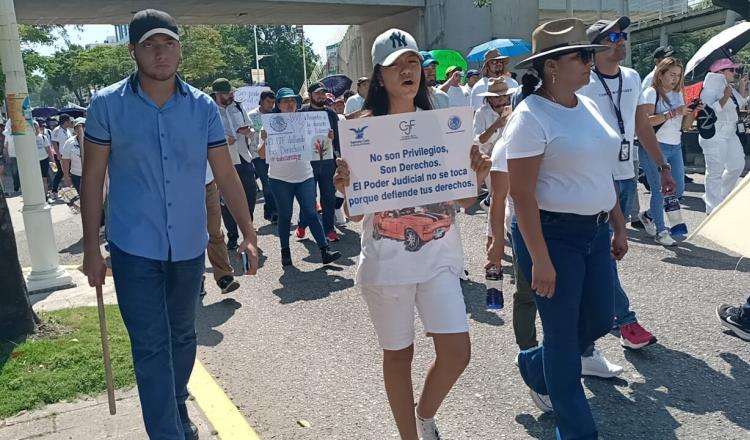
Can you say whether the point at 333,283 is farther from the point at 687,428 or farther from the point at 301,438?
the point at 687,428

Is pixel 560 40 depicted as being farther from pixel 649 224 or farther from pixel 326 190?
pixel 326 190

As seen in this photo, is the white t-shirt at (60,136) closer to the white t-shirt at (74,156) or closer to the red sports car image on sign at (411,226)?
the white t-shirt at (74,156)

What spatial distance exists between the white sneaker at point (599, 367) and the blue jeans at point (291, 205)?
4010 mm

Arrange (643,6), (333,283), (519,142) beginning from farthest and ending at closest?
(643,6), (333,283), (519,142)

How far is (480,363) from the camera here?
4543mm

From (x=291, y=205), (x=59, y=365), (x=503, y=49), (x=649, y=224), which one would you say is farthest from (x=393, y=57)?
(x=503, y=49)

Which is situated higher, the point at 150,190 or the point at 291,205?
the point at 150,190

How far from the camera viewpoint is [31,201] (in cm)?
712

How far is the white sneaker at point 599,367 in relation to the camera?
4117 mm

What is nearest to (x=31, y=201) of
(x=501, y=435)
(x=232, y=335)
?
(x=232, y=335)

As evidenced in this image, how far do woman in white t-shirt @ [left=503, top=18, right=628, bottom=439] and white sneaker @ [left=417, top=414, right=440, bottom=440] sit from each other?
0.58m

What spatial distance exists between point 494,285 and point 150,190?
185 cm

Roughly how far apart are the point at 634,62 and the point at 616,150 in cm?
4609

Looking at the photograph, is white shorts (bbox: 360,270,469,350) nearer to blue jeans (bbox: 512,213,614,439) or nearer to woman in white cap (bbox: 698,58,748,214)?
blue jeans (bbox: 512,213,614,439)
